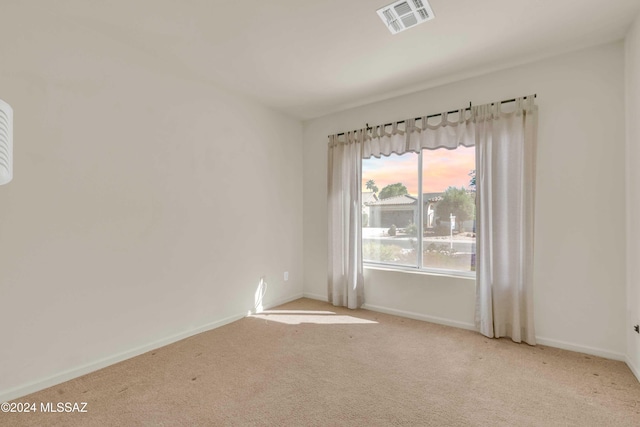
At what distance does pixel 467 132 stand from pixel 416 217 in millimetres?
1075

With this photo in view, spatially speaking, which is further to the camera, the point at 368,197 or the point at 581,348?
the point at 368,197

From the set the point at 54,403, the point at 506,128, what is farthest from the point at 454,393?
the point at 54,403

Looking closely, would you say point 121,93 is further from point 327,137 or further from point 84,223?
point 327,137

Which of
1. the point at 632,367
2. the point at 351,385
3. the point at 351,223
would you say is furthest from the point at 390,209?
the point at 632,367

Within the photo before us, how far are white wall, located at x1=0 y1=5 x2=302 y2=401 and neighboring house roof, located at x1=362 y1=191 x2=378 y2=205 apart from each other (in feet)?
4.83

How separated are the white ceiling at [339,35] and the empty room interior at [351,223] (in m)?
0.02

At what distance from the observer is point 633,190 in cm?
236

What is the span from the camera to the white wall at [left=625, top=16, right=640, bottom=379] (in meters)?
2.27

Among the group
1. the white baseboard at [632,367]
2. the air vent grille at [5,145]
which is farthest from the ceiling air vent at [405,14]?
the white baseboard at [632,367]

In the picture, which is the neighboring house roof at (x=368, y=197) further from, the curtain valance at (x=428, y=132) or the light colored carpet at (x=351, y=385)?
the light colored carpet at (x=351, y=385)

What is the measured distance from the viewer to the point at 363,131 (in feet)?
12.8

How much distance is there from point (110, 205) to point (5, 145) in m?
1.88

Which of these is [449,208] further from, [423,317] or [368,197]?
[423,317]

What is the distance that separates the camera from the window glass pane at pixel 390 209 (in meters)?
3.70
